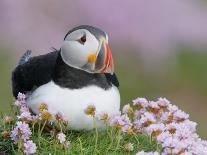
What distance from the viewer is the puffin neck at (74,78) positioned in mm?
6090

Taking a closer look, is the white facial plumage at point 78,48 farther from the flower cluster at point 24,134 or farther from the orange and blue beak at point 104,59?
the flower cluster at point 24,134

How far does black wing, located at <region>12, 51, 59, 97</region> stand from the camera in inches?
247

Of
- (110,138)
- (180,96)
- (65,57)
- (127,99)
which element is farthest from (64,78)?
(180,96)

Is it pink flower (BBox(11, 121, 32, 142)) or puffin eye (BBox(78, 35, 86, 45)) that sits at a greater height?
puffin eye (BBox(78, 35, 86, 45))

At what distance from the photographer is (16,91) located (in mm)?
6707

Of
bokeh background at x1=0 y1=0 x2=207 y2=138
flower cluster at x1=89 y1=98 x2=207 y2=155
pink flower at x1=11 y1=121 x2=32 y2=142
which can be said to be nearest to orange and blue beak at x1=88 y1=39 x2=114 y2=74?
flower cluster at x1=89 y1=98 x2=207 y2=155

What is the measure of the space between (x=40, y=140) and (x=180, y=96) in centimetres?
542

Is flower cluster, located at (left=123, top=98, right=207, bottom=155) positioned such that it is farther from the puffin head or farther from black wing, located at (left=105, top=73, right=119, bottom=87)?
the puffin head

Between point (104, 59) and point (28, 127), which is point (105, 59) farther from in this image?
point (28, 127)

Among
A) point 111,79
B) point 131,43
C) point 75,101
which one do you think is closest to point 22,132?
point 75,101

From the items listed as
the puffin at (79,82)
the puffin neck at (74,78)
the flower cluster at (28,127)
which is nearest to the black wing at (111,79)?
the puffin at (79,82)

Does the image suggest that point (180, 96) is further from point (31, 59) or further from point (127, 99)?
point (31, 59)

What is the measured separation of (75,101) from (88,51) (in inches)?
14.7

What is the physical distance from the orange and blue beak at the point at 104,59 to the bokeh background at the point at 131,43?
173 inches
